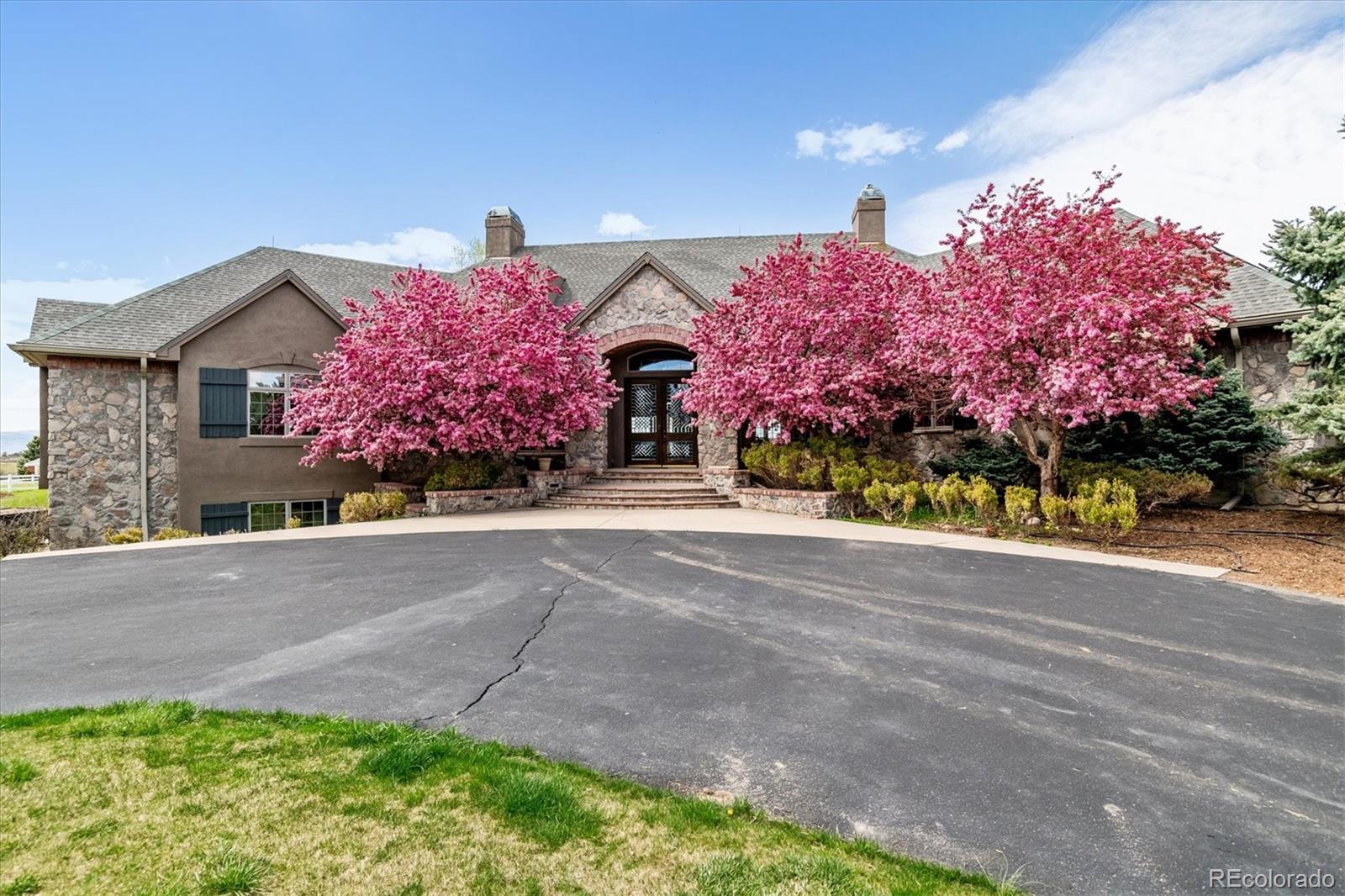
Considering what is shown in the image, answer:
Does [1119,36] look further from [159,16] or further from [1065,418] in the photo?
[159,16]

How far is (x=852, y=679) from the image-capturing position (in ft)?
13.0

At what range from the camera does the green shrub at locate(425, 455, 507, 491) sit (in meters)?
13.5

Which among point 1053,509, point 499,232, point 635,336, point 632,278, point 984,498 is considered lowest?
point 1053,509

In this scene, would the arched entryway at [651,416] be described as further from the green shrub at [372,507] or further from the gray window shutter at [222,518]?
the gray window shutter at [222,518]

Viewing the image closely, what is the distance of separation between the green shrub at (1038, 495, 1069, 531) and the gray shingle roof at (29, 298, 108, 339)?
21.2 metres

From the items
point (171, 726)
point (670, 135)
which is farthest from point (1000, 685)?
point (670, 135)

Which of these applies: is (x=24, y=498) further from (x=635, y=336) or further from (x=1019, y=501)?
(x=1019, y=501)

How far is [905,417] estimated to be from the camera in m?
14.8

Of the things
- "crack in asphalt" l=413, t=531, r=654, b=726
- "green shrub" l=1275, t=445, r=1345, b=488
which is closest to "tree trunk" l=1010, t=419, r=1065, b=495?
"green shrub" l=1275, t=445, r=1345, b=488

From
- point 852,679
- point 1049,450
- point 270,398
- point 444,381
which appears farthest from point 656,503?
point 270,398

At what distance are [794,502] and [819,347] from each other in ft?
10.9

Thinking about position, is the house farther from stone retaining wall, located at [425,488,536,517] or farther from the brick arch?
stone retaining wall, located at [425,488,536,517]

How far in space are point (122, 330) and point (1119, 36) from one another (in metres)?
20.7

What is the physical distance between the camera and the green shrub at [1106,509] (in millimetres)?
8273
